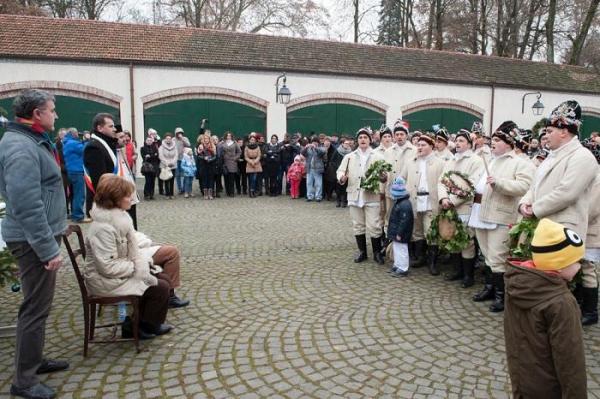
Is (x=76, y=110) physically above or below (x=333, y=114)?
below

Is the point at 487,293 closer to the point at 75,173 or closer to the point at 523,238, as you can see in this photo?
the point at 523,238

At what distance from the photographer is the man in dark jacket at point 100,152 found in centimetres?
550

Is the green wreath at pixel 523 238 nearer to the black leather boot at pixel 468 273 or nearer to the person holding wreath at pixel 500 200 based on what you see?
the person holding wreath at pixel 500 200

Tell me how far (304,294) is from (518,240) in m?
2.42

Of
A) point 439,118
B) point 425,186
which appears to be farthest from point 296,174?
point 439,118

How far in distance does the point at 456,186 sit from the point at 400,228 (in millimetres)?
917

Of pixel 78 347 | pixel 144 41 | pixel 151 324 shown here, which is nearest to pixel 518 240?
pixel 151 324

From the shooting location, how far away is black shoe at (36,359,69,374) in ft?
12.4

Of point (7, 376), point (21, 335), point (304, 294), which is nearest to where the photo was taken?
point (21, 335)

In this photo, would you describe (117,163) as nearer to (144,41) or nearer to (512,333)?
(512,333)

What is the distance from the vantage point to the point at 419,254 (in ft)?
23.6

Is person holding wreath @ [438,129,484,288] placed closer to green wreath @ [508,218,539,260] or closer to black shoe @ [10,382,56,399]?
green wreath @ [508,218,539,260]

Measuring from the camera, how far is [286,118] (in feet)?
65.8

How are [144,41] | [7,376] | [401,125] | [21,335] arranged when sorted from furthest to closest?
[144,41], [401,125], [7,376], [21,335]
